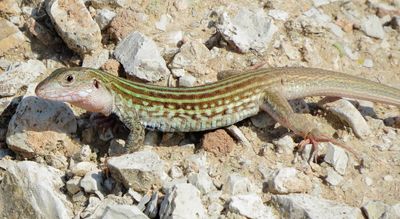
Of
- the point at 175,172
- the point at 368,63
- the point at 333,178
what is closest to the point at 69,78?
the point at 175,172

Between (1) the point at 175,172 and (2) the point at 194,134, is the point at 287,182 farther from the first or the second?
(2) the point at 194,134

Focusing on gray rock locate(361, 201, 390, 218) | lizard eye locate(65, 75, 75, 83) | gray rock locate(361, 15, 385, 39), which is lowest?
gray rock locate(361, 201, 390, 218)

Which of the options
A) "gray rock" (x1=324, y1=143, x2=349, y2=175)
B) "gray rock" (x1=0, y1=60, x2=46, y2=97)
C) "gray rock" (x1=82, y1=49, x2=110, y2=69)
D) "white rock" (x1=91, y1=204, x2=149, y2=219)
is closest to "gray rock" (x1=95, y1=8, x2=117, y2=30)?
"gray rock" (x1=82, y1=49, x2=110, y2=69)

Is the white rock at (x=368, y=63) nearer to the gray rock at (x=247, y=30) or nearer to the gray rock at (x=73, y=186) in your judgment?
the gray rock at (x=247, y=30)

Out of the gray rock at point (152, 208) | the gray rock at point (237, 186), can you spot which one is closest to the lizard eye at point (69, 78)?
the gray rock at point (152, 208)

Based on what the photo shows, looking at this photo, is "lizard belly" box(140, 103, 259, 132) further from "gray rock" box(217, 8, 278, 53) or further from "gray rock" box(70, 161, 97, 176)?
"gray rock" box(217, 8, 278, 53)
